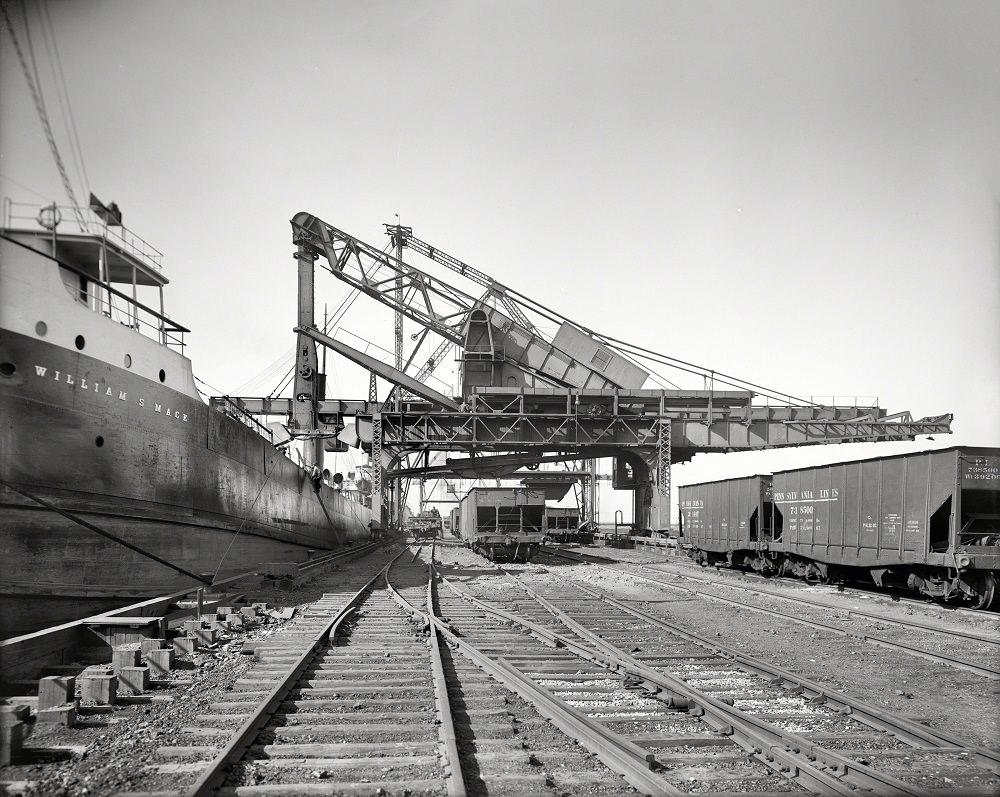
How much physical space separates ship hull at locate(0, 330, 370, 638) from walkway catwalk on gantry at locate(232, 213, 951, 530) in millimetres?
14134

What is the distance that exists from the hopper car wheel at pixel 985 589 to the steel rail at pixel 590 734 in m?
10.7

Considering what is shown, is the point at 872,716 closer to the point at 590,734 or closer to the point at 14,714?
the point at 590,734

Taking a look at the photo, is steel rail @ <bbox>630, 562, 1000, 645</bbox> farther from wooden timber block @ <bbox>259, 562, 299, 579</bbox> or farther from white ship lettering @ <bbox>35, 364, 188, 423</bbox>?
white ship lettering @ <bbox>35, 364, 188, 423</bbox>

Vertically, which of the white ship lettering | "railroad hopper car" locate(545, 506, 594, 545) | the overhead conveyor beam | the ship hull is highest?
the overhead conveyor beam

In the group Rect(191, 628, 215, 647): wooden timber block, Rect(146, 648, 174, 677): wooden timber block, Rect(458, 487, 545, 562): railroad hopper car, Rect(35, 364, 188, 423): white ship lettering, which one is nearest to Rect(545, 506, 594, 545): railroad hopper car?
Rect(458, 487, 545, 562): railroad hopper car

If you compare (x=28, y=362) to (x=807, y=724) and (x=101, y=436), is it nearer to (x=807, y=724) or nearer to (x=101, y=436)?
(x=101, y=436)

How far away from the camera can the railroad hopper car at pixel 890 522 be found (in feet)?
44.0

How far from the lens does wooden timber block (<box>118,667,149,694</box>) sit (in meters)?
6.57

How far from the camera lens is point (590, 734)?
201 inches

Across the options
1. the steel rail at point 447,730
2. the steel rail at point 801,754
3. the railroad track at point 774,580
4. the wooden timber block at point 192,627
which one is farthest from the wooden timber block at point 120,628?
the railroad track at point 774,580

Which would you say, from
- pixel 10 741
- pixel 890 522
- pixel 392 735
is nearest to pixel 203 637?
pixel 10 741

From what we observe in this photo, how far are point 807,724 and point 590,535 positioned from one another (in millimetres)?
39621

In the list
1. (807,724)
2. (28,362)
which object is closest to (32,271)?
(28,362)

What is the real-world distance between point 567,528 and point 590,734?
43.4 metres
